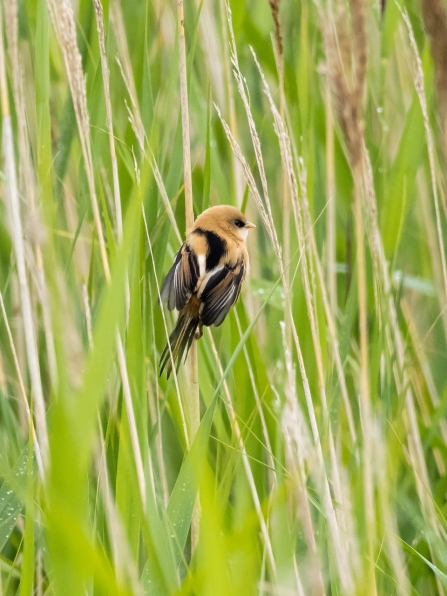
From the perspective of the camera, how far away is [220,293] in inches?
64.0

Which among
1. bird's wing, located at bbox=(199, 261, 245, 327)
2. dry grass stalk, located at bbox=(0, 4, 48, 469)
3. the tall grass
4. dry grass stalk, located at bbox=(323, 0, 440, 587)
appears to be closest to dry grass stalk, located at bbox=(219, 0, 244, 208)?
the tall grass

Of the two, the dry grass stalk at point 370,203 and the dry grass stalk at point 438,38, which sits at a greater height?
the dry grass stalk at point 438,38

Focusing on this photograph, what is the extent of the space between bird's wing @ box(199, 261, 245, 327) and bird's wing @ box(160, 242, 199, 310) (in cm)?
4

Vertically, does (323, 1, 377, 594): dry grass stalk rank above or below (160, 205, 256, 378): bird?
above

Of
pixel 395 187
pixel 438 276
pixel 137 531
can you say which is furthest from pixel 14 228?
pixel 438 276

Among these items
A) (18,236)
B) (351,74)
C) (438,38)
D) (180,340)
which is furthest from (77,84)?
(180,340)

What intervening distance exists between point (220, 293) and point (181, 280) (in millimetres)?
118

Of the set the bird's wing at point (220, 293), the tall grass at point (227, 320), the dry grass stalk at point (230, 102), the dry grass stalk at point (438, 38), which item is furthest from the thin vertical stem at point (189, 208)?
the dry grass stalk at point (438, 38)

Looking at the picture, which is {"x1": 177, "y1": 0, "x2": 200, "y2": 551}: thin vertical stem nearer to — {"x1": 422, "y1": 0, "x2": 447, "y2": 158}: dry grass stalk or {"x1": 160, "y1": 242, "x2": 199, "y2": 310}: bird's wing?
{"x1": 160, "y1": 242, "x2": 199, "y2": 310}: bird's wing

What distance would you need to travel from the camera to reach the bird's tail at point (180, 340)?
4.93 ft

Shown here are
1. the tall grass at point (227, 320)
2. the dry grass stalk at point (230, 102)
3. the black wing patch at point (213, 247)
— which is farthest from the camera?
the black wing patch at point (213, 247)

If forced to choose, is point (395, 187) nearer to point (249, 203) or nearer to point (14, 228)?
point (249, 203)

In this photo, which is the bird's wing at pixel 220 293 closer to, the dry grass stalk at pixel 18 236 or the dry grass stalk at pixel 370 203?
the dry grass stalk at pixel 370 203

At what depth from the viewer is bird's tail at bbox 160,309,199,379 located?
4.93 feet
